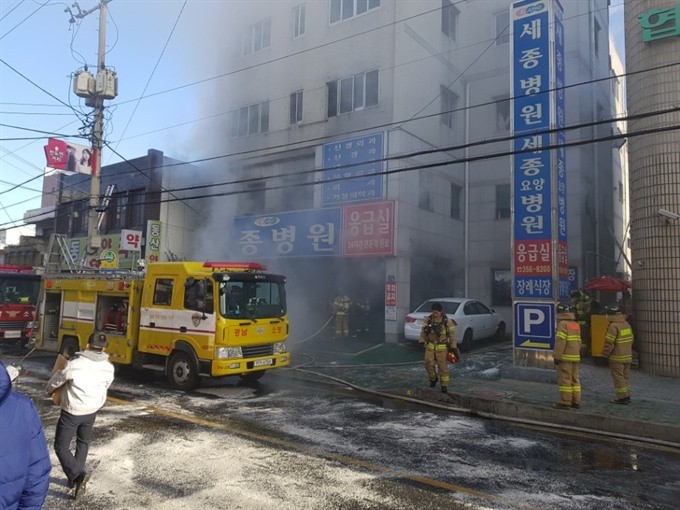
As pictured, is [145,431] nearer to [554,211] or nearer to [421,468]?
[421,468]

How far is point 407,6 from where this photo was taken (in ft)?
49.2

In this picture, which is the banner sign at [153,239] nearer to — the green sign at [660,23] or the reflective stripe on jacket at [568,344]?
the reflective stripe on jacket at [568,344]

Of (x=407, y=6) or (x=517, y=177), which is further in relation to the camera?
(x=407, y=6)

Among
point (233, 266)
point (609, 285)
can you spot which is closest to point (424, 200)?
point (609, 285)

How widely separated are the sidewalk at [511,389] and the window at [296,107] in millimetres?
8733

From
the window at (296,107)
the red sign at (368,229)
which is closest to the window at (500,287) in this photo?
the red sign at (368,229)

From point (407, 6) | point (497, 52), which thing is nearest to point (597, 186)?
point (497, 52)

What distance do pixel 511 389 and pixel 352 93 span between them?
434 inches

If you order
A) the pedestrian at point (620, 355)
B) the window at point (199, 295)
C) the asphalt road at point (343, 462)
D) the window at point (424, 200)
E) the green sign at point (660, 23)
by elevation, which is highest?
the green sign at point (660, 23)

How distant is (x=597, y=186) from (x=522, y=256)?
1112cm

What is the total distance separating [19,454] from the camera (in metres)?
1.70

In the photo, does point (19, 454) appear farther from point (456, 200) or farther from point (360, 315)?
point (456, 200)

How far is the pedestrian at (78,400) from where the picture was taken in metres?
3.71

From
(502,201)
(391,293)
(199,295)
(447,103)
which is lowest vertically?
(199,295)
